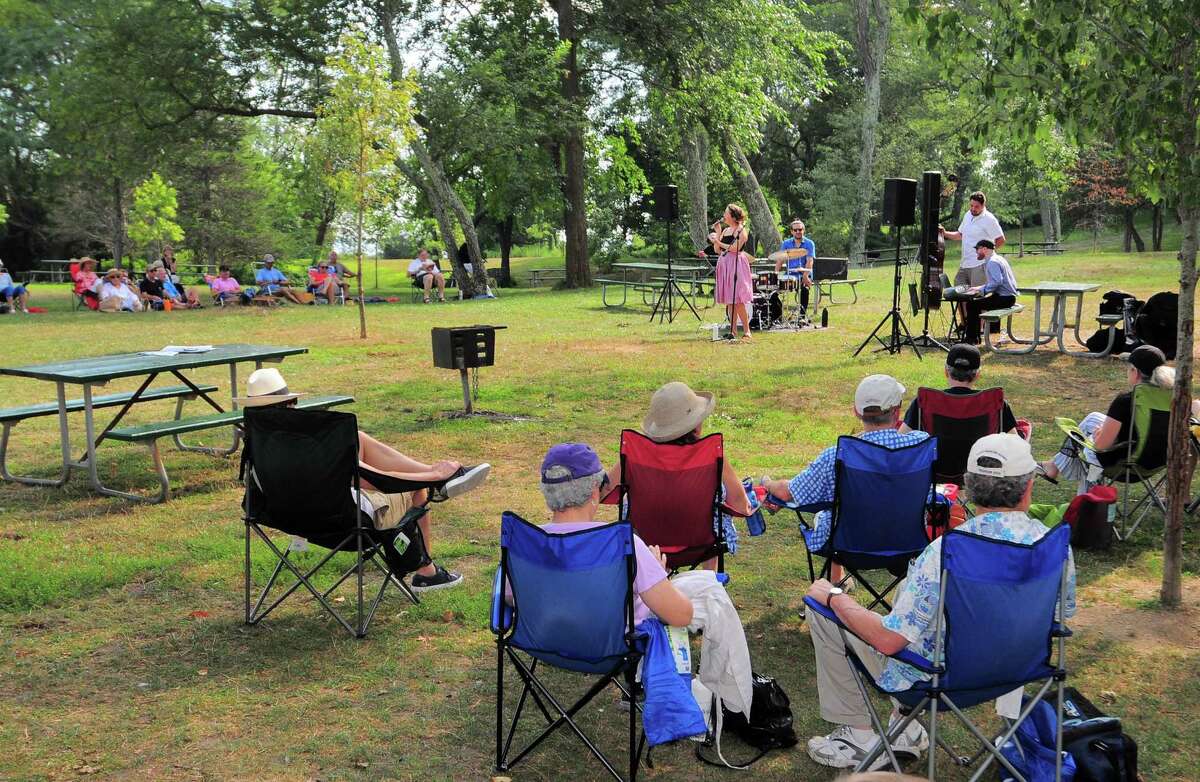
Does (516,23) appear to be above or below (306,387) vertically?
above

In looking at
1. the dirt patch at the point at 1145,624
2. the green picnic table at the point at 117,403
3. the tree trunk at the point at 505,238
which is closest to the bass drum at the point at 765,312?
the green picnic table at the point at 117,403

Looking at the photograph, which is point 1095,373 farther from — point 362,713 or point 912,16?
point 362,713

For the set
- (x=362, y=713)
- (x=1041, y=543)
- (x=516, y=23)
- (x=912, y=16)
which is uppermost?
(x=516, y=23)

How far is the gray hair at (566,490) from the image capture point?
3.67 m

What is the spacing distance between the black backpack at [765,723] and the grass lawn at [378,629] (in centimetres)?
6

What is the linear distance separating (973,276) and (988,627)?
36.7 feet

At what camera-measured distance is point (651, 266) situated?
66.0ft

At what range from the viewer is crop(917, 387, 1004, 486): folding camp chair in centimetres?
551

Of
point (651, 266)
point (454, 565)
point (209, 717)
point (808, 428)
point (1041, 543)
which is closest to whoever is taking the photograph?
point (1041, 543)

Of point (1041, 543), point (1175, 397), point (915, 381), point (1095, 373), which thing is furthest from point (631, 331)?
point (1041, 543)

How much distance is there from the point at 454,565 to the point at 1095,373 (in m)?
8.19

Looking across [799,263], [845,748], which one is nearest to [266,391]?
[845,748]

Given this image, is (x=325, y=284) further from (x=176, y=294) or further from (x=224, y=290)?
(x=176, y=294)

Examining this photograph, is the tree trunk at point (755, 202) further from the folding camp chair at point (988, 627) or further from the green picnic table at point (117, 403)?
the folding camp chair at point (988, 627)
